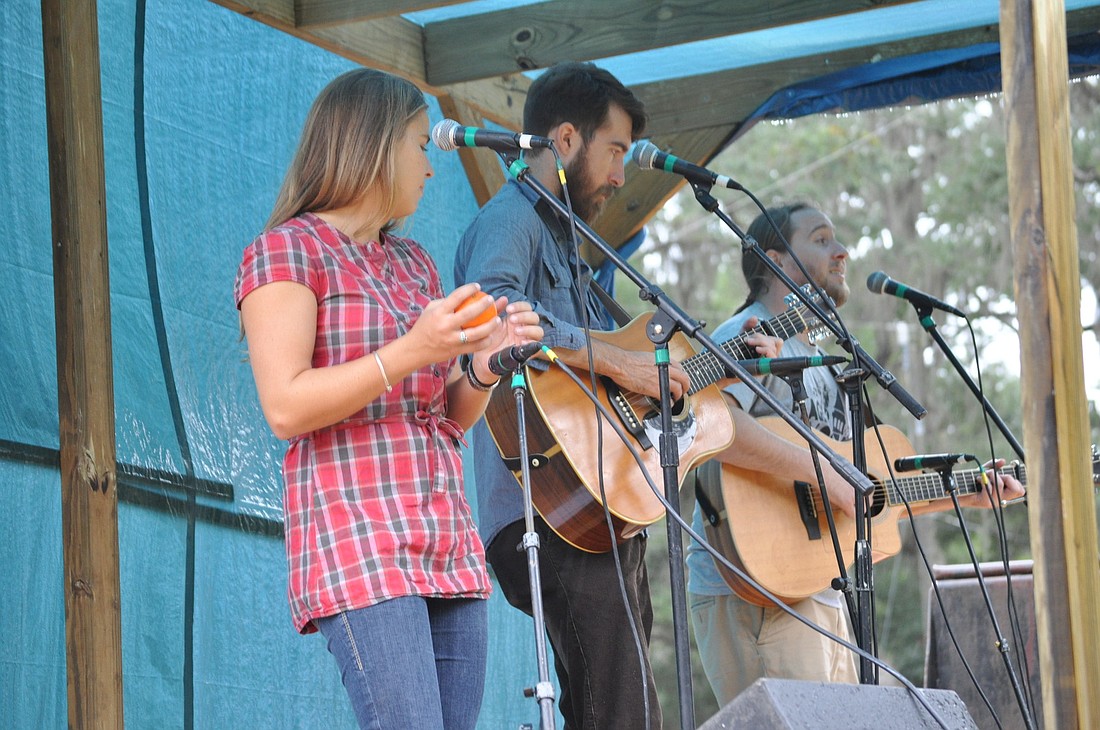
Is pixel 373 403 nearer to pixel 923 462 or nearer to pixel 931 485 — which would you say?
pixel 923 462

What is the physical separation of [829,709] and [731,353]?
5.56 ft

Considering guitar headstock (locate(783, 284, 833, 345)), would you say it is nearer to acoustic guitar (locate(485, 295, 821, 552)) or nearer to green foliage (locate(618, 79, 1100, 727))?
acoustic guitar (locate(485, 295, 821, 552))

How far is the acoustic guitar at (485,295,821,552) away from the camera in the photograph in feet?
10.6

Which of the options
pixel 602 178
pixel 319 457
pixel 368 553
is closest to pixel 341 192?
pixel 319 457

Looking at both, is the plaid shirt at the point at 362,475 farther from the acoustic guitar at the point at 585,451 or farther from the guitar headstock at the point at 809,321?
the guitar headstock at the point at 809,321

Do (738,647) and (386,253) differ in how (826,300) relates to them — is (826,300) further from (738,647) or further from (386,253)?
(386,253)

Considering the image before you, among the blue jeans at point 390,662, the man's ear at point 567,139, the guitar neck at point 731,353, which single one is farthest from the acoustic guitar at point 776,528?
the blue jeans at point 390,662

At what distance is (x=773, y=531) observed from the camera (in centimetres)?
401

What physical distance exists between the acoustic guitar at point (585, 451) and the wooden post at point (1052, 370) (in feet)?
3.37

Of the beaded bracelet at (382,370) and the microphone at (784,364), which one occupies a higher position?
the microphone at (784,364)

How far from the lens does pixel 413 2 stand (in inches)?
156

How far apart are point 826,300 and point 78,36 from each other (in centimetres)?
196

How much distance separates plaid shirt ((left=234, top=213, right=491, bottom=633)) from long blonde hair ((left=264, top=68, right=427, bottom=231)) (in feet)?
0.26

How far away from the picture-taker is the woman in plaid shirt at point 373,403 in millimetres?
2236
